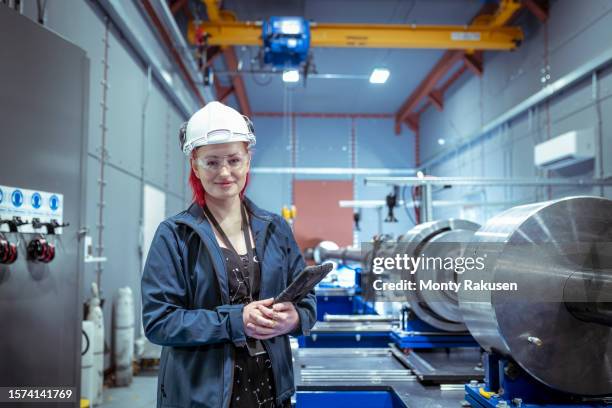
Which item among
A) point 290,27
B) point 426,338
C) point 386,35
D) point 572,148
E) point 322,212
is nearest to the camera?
point 426,338

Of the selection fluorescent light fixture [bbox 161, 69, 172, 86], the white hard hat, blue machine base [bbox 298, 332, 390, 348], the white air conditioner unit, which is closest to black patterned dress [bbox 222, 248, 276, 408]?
the white hard hat

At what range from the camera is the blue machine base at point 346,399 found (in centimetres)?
175

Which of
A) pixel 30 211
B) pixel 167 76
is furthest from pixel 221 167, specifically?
pixel 167 76

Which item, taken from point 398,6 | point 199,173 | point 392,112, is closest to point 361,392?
point 199,173

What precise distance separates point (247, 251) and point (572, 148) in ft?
14.2

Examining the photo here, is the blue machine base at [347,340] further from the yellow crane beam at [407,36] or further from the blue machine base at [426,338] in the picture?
the yellow crane beam at [407,36]

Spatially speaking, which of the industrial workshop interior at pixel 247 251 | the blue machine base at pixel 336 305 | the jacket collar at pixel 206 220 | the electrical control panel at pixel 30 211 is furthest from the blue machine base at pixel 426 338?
the blue machine base at pixel 336 305

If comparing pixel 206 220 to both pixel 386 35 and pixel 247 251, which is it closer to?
pixel 247 251

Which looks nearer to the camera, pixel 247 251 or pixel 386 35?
pixel 247 251

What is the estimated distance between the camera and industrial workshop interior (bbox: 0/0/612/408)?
4.01 ft

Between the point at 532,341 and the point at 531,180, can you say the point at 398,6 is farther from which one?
the point at 532,341

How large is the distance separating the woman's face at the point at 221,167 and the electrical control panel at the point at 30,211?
1099mm

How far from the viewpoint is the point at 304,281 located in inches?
43.6

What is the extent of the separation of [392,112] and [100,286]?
8.71 meters
